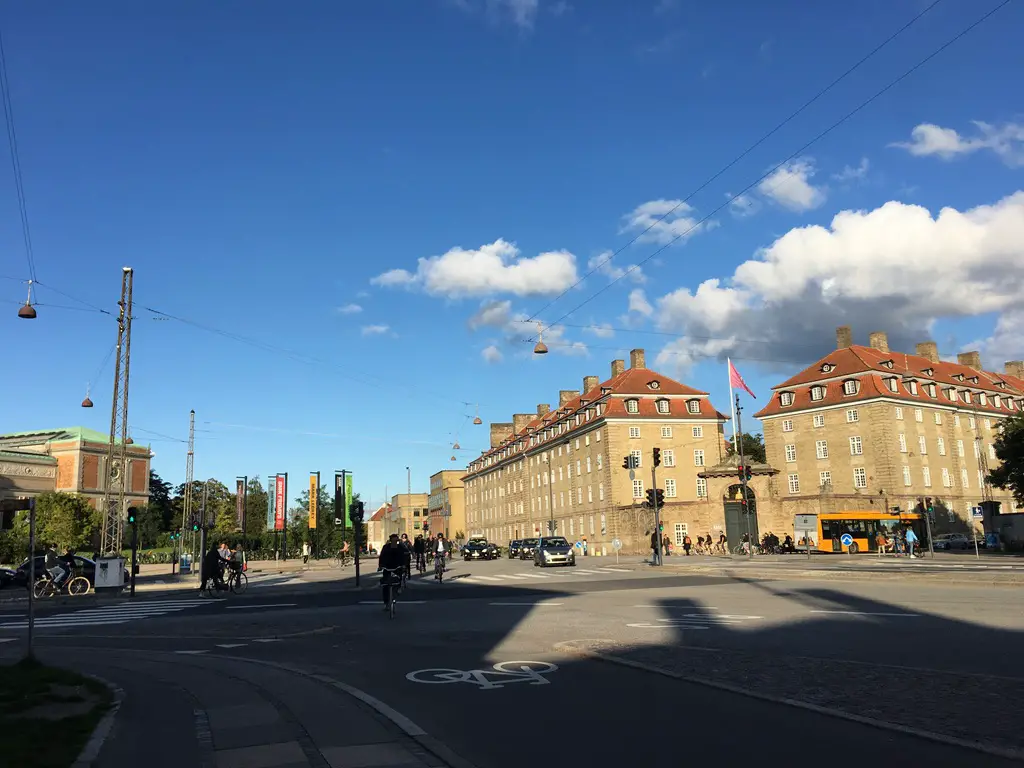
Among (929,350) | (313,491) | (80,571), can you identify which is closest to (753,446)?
A: (929,350)

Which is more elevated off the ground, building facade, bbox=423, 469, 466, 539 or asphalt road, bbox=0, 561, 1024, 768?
building facade, bbox=423, 469, 466, 539

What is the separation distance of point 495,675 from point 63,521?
66302mm

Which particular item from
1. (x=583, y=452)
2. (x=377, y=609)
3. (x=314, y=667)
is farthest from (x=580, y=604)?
(x=583, y=452)

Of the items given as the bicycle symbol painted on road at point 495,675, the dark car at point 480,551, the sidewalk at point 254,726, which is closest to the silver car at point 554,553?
the dark car at point 480,551

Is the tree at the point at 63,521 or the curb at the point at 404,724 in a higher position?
the tree at the point at 63,521

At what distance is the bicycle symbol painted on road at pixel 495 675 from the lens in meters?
9.74

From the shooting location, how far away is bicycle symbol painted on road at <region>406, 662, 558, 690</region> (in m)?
9.74

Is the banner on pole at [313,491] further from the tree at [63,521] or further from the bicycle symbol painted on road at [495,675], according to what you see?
the bicycle symbol painted on road at [495,675]

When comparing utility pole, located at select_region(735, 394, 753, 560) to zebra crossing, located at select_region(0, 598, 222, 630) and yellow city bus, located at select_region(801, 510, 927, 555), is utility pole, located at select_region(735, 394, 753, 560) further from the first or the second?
zebra crossing, located at select_region(0, 598, 222, 630)

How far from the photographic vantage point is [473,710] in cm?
812

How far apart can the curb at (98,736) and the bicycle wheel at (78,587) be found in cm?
2532

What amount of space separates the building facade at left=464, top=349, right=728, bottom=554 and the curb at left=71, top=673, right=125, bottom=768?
180ft

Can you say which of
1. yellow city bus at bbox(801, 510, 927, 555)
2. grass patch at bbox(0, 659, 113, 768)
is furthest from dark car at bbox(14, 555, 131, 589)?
yellow city bus at bbox(801, 510, 927, 555)

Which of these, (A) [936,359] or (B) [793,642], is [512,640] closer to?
(B) [793,642]
